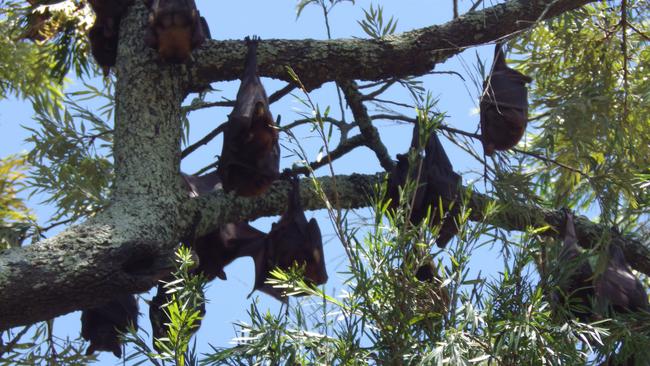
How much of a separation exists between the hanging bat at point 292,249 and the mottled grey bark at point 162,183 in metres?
0.25

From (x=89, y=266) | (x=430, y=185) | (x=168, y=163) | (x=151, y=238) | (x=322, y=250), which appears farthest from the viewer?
(x=322, y=250)

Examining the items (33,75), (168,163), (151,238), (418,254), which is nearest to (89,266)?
(151,238)

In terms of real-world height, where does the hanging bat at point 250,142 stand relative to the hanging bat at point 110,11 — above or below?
below

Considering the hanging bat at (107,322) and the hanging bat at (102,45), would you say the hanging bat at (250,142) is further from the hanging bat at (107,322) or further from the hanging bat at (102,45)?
the hanging bat at (107,322)

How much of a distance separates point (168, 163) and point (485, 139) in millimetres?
1986

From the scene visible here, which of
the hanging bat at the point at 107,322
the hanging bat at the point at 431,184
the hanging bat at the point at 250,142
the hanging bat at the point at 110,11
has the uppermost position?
the hanging bat at the point at 110,11

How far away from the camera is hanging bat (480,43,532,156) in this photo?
213 inches

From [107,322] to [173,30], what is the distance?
1877 mm

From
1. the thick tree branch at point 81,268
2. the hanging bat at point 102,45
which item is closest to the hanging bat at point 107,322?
the hanging bat at point 102,45

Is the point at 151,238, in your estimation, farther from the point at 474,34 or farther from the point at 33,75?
the point at 33,75

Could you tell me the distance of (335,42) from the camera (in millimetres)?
4605

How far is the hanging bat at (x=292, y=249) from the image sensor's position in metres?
5.18

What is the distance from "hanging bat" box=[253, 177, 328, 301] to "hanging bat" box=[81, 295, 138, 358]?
706 millimetres

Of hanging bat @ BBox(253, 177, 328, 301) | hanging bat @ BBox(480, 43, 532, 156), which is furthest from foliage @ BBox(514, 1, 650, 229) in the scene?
hanging bat @ BBox(253, 177, 328, 301)
